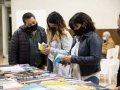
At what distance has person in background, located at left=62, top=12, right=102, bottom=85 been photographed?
1.86 m

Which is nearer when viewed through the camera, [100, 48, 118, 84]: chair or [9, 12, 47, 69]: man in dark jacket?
[9, 12, 47, 69]: man in dark jacket

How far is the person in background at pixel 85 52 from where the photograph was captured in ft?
6.11

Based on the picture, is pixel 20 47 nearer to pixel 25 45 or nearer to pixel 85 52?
pixel 25 45

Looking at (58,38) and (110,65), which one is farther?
(110,65)

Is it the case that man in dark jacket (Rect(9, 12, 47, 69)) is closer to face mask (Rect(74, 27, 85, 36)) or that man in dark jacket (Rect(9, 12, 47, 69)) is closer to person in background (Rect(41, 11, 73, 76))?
person in background (Rect(41, 11, 73, 76))

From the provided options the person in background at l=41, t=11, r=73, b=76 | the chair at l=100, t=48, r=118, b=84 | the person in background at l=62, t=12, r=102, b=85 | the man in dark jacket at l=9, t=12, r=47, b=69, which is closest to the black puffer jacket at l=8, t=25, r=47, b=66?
the man in dark jacket at l=9, t=12, r=47, b=69

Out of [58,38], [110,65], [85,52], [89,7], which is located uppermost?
[89,7]

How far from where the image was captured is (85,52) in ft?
6.37

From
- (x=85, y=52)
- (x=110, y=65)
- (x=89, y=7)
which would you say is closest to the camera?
(x=85, y=52)

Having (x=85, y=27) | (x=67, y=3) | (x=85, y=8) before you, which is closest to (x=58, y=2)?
(x=67, y=3)

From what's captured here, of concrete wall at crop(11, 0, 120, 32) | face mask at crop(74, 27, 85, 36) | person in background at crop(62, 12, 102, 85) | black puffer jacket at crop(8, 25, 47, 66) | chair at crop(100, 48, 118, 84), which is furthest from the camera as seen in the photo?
concrete wall at crop(11, 0, 120, 32)

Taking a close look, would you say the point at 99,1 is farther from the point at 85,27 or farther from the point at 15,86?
the point at 15,86

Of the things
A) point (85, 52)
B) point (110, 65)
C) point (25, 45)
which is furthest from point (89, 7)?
point (85, 52)

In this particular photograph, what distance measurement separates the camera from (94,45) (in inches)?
73.0
